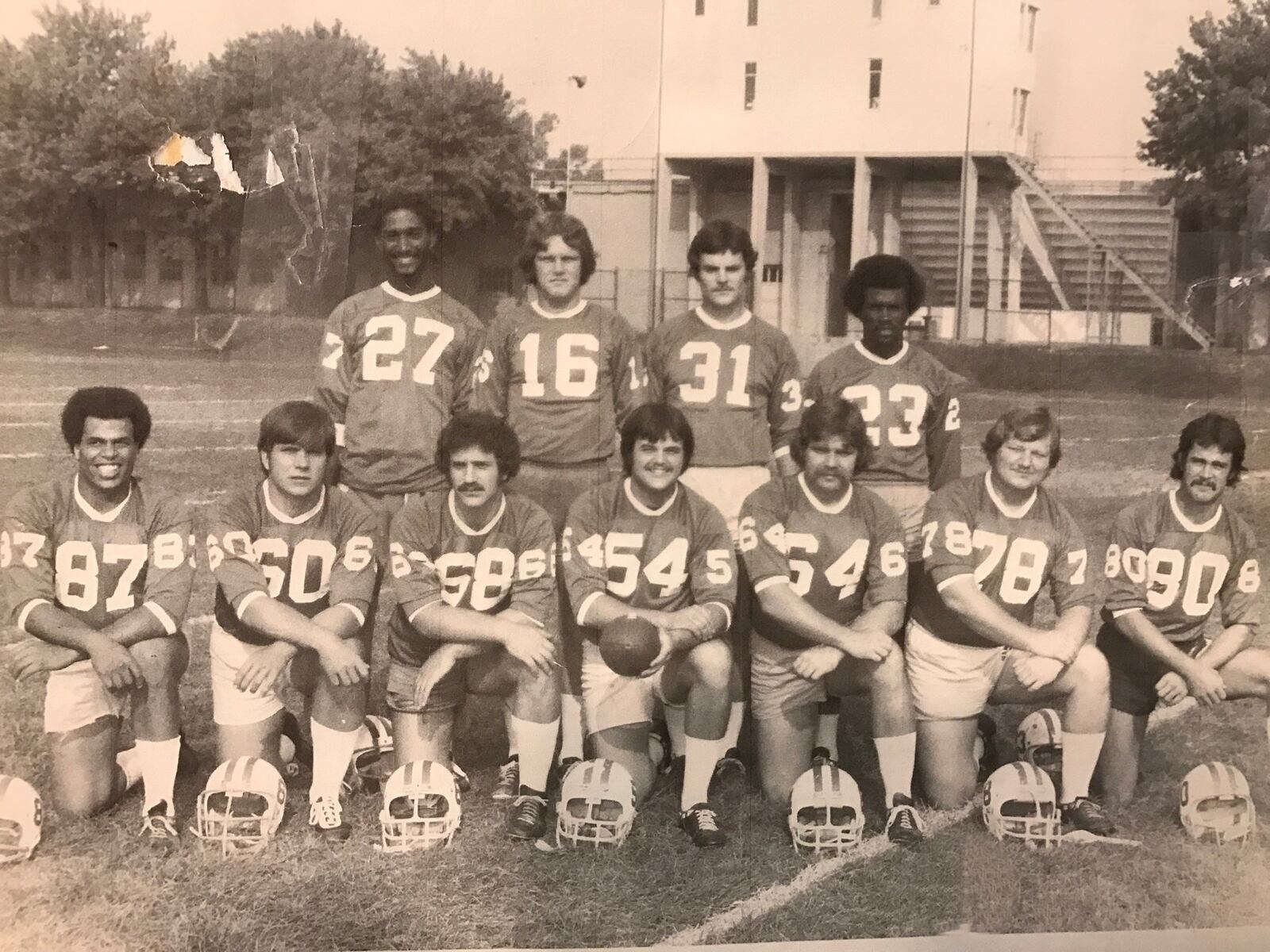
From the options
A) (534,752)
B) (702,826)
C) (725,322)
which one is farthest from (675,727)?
(725,322)

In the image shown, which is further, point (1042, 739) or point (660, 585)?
point (1042, 739)

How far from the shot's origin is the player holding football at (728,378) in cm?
306

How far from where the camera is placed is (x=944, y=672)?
3.14 metres

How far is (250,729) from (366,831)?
396 millimetres

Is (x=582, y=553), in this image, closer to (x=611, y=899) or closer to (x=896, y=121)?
(x=611, y=899)

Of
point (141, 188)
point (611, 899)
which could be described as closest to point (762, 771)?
point (611, 899)

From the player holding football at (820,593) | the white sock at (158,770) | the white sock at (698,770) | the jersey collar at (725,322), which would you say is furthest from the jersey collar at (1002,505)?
the white sock at (158,770)

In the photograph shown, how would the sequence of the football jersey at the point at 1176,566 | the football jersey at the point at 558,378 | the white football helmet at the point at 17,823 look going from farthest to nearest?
1. the football jersey at the point at 1176,566
2. the football jersey at the point at 558,378
3. the white football helmet at the point at 17,823

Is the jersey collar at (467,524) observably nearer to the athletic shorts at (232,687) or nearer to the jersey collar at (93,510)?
the athletic shorts at (232,687)

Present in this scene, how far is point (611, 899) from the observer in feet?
9.93

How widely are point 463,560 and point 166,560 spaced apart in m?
0.74

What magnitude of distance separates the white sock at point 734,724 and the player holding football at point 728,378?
0.6 inches

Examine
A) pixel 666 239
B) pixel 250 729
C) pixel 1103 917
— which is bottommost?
pixel 1103 917

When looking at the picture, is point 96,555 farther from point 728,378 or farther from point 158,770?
point 728,378
